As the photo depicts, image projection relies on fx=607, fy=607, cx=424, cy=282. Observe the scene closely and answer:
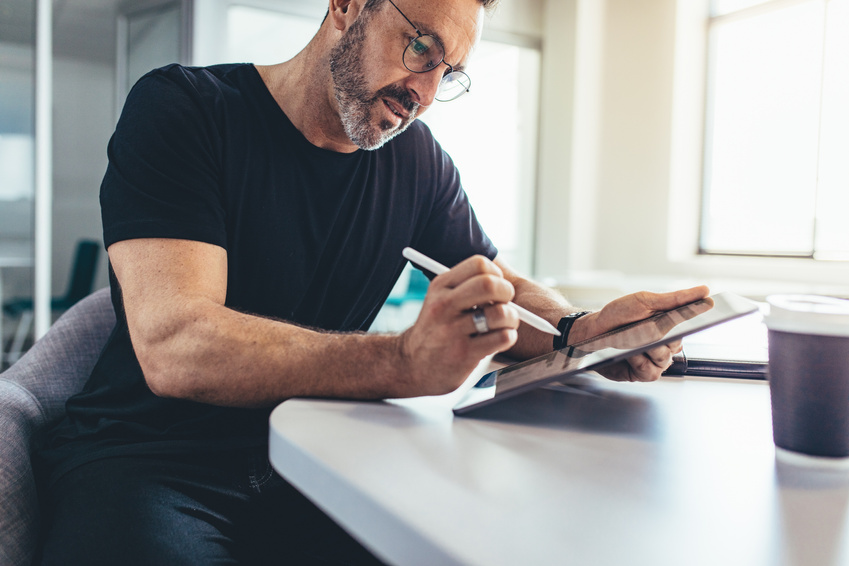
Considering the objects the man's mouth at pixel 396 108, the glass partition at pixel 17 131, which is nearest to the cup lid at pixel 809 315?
the man's mouth at pixel 396 108

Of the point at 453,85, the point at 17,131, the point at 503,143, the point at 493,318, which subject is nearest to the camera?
the point at 493,318

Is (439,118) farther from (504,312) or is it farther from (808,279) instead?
(504,312)

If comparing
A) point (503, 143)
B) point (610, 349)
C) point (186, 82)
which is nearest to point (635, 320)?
point (610, 349)

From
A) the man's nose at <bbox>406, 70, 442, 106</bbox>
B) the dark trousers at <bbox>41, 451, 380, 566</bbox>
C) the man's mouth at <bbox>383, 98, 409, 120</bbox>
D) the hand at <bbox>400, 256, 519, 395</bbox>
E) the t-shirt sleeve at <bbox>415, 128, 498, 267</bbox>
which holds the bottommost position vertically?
the dark trousers at <bbox>41, 451, 380, 566</bbox>

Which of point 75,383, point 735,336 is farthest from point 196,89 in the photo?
point 735,336

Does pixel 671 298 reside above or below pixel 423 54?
below

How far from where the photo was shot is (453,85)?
126 cm

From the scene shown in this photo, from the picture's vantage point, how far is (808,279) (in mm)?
3248

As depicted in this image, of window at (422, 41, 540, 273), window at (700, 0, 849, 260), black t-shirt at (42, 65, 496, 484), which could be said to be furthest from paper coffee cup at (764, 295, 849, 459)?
window at (422, 41, 540, 273)

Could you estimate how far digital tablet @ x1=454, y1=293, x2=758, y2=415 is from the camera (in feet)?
1.89

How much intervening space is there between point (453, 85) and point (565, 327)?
0.58m

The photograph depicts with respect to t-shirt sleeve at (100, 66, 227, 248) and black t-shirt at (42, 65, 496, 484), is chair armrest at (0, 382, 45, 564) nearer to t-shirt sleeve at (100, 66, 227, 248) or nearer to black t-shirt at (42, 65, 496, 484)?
black t-shirt at (42, 65, 496, 484)

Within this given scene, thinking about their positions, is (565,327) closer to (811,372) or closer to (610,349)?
(610,349)

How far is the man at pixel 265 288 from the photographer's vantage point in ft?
2.21
